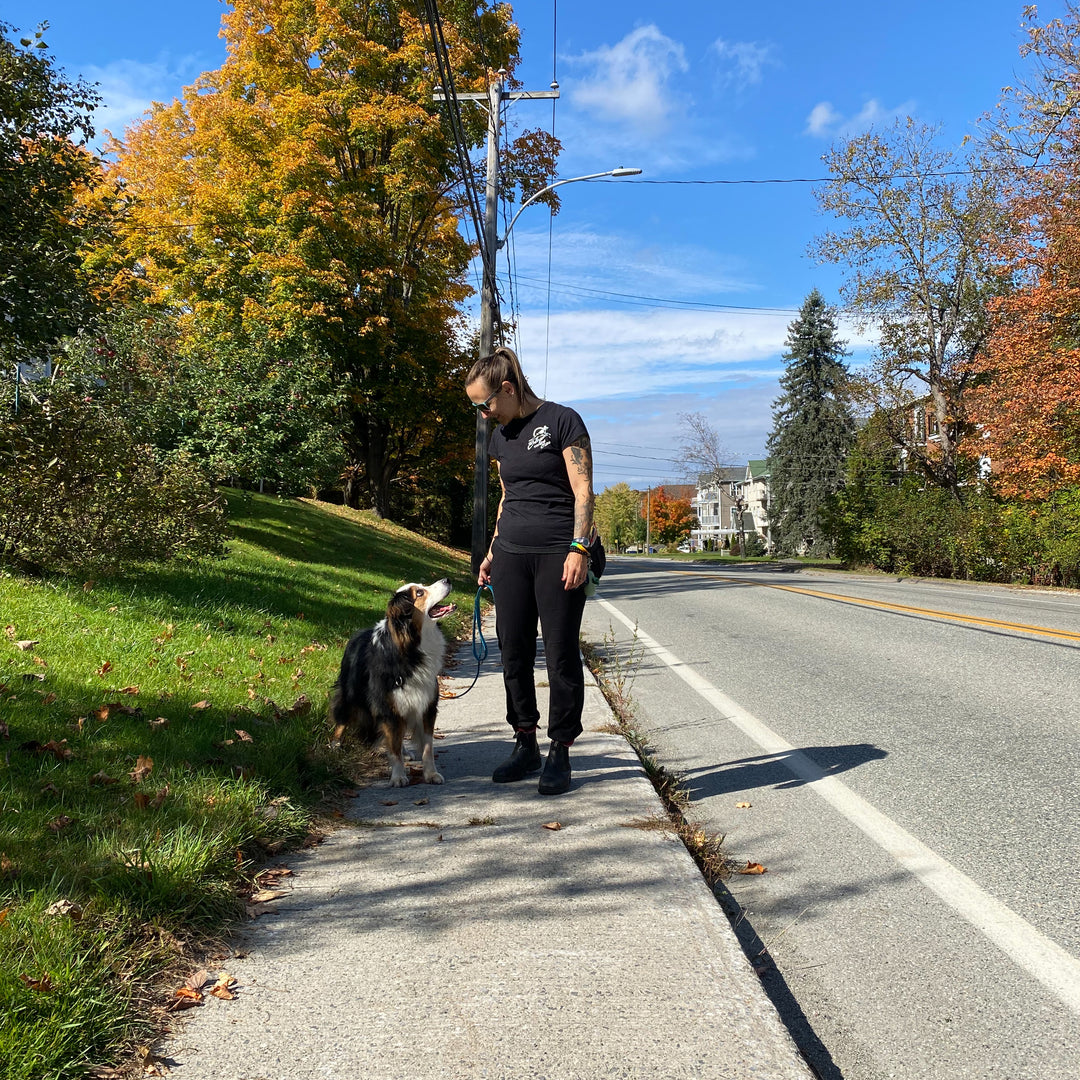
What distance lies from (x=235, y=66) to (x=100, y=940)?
93.7 feet

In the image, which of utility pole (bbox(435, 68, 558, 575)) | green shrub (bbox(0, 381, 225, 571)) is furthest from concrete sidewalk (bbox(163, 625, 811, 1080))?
utility pole (bbox(435, 68, 558, 575))

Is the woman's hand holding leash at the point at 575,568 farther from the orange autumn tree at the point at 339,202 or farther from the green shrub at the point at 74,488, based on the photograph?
the orange autumn tree at the point at 339,202

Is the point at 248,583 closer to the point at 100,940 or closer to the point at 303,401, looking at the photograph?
the point at 303,401

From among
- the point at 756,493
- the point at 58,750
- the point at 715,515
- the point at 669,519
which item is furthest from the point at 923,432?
the point at 715,515

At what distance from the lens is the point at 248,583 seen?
9984 millimetres

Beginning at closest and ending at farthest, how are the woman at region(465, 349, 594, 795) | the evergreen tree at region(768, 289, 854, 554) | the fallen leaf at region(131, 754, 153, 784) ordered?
the fallen leaf at region(131, 754, 153, 784)
the woman at region(465, 349, 594, 795)
the evergreen tree at region(768, 289, 854, 554)

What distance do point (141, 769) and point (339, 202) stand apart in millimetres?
21033

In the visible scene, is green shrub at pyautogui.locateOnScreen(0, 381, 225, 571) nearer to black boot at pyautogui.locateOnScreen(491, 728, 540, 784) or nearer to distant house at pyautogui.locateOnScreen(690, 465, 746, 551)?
black boot at pyautogui.locateOnScreen(491, 728, 540, 784)

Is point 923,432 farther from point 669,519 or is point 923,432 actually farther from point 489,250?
point 669,519

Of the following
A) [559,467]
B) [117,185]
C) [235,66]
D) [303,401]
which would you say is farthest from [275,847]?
[235,66]

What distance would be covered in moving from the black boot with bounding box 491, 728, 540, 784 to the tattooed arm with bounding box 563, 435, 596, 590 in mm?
1015

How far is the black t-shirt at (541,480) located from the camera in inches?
173

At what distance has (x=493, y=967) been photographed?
261 centimetres

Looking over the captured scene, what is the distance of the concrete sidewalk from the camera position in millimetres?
2154
